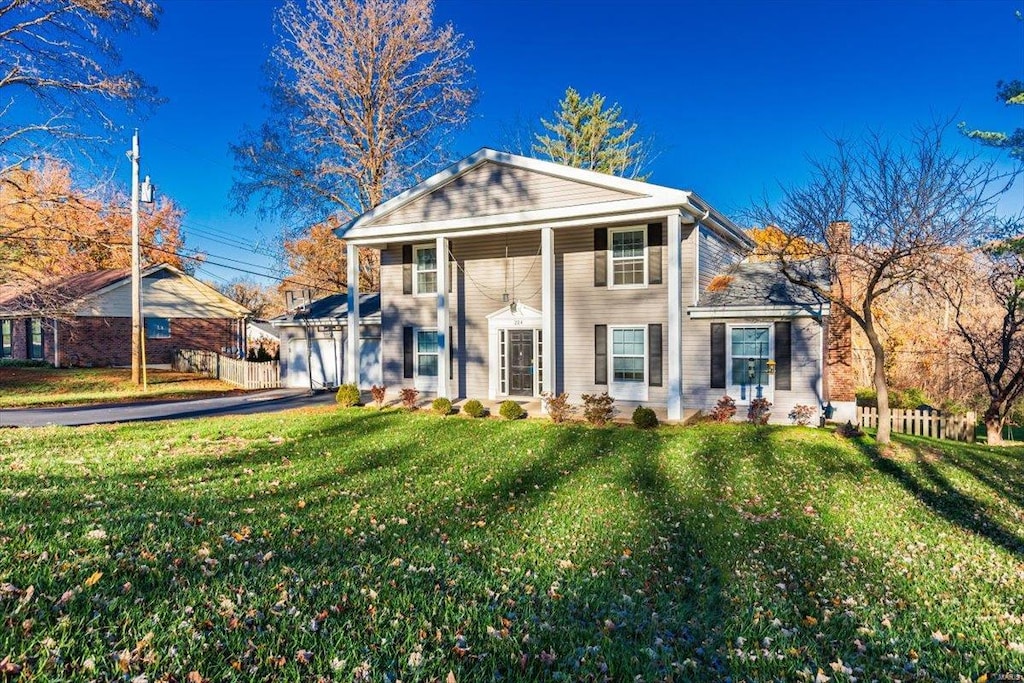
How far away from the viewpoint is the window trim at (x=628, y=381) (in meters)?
15.7

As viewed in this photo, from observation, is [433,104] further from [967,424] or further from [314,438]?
[967,424]

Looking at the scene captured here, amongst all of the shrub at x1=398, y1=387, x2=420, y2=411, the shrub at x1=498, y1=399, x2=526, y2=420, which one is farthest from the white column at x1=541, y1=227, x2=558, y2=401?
the shrub at x1=398, y1=387, x2=420, y2=411

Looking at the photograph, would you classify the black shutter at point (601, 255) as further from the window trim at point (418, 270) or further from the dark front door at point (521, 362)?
the window trim at point (418, 270)

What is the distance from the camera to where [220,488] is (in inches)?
→ 279

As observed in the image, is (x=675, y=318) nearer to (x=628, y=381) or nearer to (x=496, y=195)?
(x=628, y=381)

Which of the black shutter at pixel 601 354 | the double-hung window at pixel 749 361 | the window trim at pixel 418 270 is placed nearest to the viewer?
the double-hung window at pixel 749 361

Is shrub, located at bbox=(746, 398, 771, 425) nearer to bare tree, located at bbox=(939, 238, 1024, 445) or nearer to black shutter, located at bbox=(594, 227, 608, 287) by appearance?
bare tree, located at bbox=(939, 238, 1024, 445)

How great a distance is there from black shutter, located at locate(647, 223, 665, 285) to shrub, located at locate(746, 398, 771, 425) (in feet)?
13.0

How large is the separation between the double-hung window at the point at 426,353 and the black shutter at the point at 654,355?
22.0 feet

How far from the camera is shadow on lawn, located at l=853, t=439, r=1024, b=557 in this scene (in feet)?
22.0

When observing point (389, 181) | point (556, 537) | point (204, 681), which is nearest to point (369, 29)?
point (389, 181)

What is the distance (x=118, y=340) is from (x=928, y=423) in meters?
33.1

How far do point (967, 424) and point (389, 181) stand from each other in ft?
76.0

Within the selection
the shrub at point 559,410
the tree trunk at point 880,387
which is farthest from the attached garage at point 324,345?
the tree trunk at point 880,387
